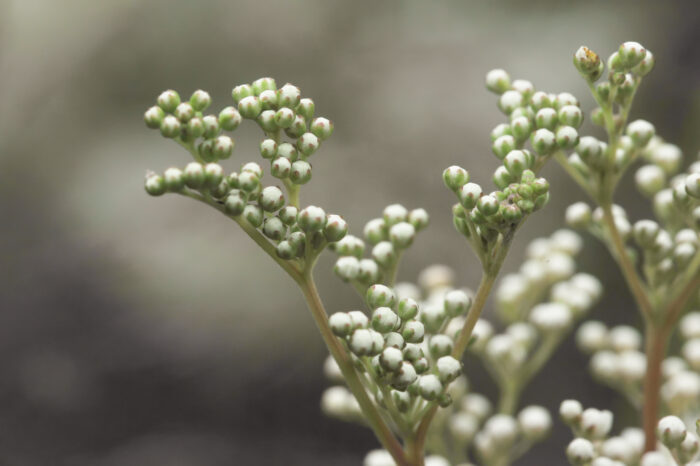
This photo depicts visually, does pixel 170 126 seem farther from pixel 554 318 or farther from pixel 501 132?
pixel 554 318

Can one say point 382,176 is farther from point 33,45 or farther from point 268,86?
point 268,86

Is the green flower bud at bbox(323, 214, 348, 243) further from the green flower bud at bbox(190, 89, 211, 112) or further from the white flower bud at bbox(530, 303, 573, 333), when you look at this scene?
the white flower bud at bbox(530, 303, 573, 333)

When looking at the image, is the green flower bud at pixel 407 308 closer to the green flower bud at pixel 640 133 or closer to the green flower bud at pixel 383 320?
the green flower bud at pixel 383 320

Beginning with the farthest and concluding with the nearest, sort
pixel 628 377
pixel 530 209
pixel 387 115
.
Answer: pixel 387 115 → pixel 628 377 → pixel 530 209

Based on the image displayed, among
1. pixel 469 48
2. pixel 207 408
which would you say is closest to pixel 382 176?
pixel 469 48

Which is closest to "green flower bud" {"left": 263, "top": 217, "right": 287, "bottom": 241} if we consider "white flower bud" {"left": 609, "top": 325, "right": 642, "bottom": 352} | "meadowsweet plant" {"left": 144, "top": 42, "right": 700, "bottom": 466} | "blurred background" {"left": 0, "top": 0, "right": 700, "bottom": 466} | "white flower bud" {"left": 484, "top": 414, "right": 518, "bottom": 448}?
"meadowsweet plant" {"left": 144, "top": 42, "right": 700, "bottom": 466}

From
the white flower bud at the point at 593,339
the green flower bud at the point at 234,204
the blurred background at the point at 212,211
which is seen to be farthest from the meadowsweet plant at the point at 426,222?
the blurred background at the point at 212,211
